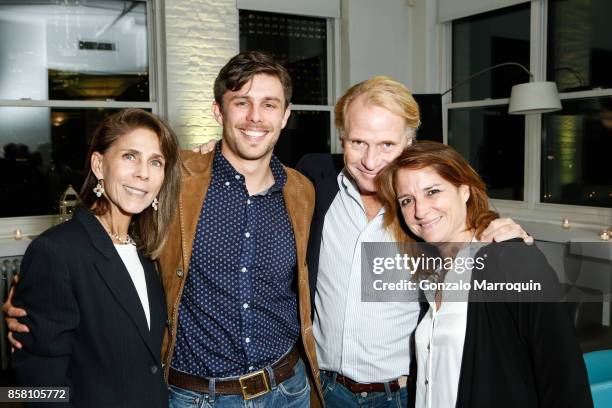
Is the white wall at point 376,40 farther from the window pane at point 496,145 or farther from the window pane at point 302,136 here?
the window pane at point 496,145

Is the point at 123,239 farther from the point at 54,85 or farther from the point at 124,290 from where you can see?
the point at 54,85

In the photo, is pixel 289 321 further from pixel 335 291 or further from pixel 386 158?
pixel 386 158

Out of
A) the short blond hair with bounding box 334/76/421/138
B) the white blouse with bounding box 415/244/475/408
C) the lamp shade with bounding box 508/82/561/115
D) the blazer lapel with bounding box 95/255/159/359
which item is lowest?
the white blouse with bounding box 415/244/475/408

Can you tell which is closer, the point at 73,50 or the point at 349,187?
the point at 349,187

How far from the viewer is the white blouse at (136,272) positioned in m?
1.60

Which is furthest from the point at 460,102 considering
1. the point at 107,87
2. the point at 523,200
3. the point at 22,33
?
the point at 22,33

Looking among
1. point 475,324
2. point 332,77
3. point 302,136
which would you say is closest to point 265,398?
point 475,324

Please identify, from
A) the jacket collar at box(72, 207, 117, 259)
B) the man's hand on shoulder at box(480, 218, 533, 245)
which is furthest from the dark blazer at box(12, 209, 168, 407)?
the man's hand on shoulder at box(480, 218, 533, 245)

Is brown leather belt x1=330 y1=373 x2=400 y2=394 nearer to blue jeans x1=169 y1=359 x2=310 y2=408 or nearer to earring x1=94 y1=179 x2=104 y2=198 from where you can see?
blue jeans x1=169 y1=359 x2=310 y2=408

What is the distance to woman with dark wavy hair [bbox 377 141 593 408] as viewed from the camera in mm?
1314

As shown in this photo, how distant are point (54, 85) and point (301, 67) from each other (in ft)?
7.80

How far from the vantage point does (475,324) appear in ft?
4.67

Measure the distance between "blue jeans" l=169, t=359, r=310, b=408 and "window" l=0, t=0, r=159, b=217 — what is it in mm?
3621

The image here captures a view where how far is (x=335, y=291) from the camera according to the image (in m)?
1.86
